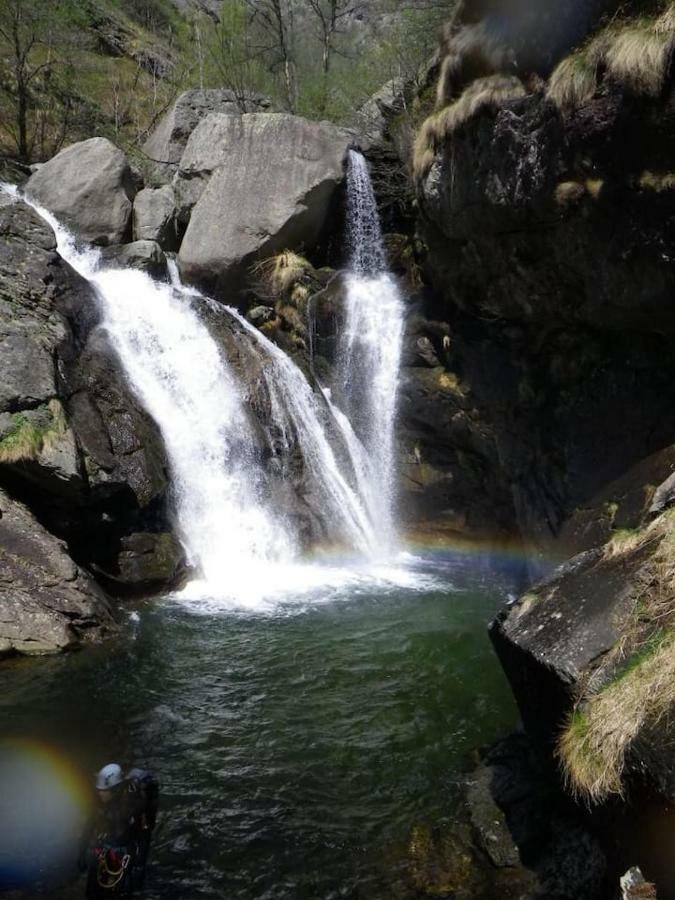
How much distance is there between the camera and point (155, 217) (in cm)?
1752

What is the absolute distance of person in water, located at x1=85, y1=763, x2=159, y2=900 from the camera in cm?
362

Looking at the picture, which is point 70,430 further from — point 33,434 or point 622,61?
point 622,61

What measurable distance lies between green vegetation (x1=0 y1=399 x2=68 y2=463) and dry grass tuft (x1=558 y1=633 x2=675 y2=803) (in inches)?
299

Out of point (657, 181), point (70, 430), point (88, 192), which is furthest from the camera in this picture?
point (88, 192)

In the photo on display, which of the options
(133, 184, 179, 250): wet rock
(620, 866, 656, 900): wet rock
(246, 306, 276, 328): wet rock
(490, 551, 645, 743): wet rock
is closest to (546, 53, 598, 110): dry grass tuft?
(490, 551, 645, 743): wet rock

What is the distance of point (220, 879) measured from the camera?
4.30m

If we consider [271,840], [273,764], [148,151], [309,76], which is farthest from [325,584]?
[309,76]

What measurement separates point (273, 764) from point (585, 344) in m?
7.18

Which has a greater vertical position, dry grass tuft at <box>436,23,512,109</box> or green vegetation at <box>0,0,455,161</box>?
green vegetation at <box>0,0,455,161</box>

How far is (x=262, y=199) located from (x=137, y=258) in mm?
3486

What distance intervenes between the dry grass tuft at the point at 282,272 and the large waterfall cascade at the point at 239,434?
1.15m

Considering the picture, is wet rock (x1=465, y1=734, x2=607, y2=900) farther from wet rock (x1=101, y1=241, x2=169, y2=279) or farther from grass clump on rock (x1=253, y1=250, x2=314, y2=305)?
wet rock (x1=101, y1=241, x2=169, y2=279)

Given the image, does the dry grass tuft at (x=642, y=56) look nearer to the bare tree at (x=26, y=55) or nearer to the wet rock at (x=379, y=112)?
the wet rock at (x=379, y=112)

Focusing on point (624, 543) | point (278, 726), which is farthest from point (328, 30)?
point (278, 726)
